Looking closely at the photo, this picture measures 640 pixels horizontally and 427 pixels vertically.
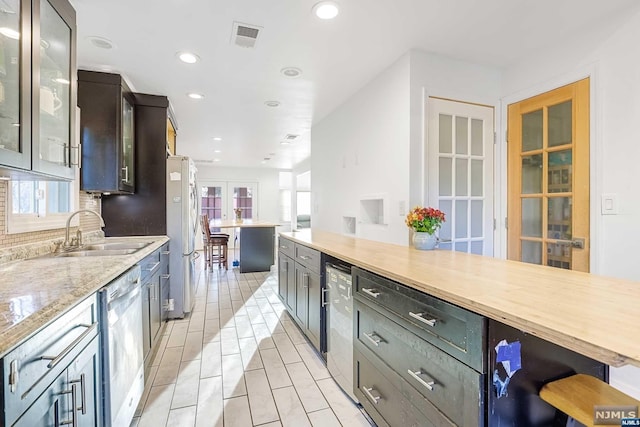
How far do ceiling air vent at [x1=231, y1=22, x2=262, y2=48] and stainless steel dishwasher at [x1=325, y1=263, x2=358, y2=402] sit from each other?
1.74 meters

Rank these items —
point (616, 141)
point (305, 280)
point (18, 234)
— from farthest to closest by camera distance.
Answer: point (305, 280) → point (616, 141) → point (18, 234)

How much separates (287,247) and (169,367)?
148 centimetres

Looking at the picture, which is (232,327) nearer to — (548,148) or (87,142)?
(87,142)

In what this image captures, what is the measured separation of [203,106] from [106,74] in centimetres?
116

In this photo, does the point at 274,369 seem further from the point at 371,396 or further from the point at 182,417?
the point at 371,396

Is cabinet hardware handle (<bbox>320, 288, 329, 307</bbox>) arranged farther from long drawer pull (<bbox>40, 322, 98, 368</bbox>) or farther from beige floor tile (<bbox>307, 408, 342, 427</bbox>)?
long drawer pull (<bbox>40, 322, 98, 368</bbox>)

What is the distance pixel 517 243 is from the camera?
2.70 meters

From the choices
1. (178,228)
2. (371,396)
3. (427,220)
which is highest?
(427,220)

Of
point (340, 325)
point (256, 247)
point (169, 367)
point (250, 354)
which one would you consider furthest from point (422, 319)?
point (256, 247)

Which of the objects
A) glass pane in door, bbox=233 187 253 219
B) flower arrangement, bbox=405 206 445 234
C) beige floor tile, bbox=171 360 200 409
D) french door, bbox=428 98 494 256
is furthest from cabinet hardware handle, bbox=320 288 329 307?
glass pane in door, bbox=233 187 253 219

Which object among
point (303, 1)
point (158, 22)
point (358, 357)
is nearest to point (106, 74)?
point (158, 22)

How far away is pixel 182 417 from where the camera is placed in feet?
5.85

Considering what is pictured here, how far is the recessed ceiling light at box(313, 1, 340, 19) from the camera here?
189cm

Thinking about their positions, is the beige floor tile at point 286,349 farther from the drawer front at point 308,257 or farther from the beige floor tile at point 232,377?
the drawer front at point 308,257
